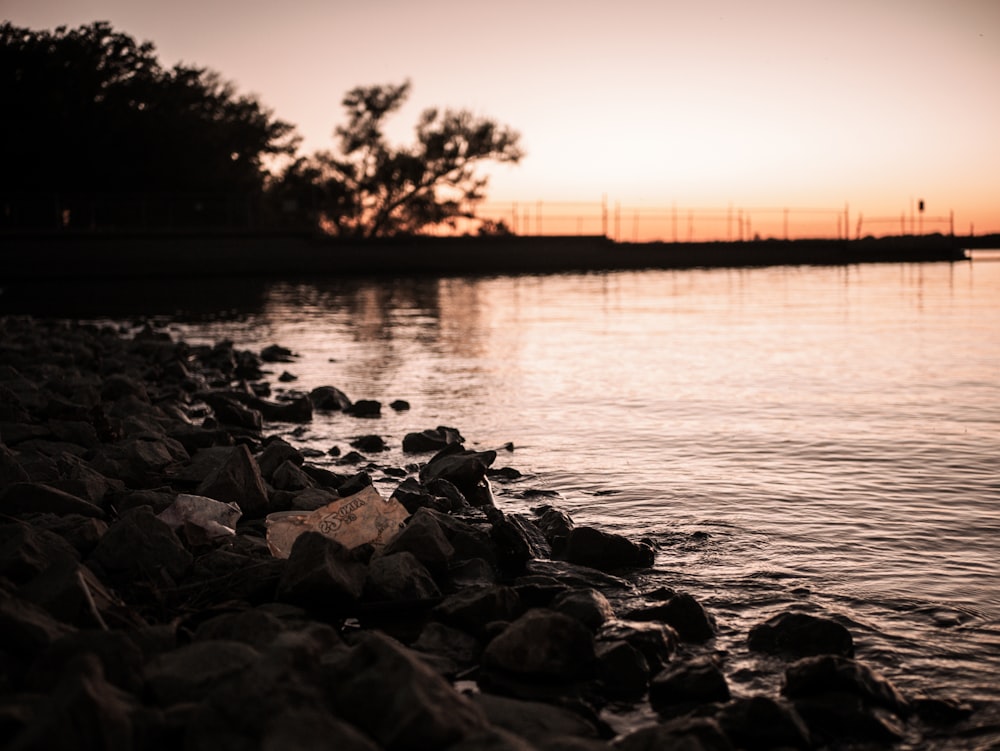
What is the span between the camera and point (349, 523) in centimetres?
534

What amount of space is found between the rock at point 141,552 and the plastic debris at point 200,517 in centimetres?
36

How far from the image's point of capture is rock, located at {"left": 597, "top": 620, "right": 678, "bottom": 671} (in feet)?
13.6

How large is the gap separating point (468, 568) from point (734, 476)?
127 inches

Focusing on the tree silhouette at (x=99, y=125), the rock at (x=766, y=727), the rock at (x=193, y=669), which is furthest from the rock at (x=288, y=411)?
the tree silhouette at (x=99, y=125)

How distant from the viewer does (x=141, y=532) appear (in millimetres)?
4750

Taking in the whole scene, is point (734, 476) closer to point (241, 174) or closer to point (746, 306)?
point (746, 306)

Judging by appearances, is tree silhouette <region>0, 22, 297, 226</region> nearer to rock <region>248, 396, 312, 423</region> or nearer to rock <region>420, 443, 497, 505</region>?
rock <region>248, 396, 312, 423</region>

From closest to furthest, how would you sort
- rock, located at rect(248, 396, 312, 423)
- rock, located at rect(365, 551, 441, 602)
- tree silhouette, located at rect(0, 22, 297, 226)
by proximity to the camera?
rock, located at rect(365, 551, 441, 602) → rock, located at rect(248, 396, 312, 423) → tree silhouette, located at rect(0, 22, 297, 226)

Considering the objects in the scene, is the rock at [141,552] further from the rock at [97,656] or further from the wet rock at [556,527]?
the wet rock at [556,527]

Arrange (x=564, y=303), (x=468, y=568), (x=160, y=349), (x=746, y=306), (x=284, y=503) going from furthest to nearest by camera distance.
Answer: (x=564, y=303)
(x=746, y=306)
(x=160, y=349)
(x=284, y=503)
(x=468, y=568)

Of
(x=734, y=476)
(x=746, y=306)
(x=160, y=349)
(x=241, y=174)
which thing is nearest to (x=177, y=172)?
(x=241, y=174)

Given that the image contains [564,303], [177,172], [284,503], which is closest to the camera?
[284,503]

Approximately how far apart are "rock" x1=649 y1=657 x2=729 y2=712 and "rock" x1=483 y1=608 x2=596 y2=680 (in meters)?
0.30

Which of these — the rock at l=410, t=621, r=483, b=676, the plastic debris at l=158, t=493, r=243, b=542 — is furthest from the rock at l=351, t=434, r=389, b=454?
the rock at l=410, t=621, r=483, b=676
